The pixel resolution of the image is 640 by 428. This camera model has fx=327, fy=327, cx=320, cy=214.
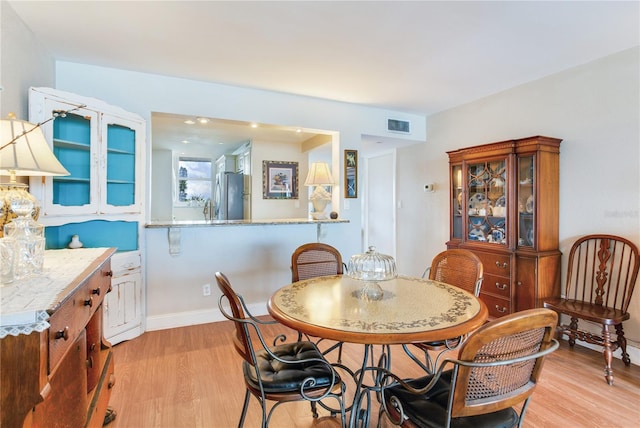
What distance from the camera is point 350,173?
4031 mm

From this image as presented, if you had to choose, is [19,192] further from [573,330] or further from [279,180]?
[279,180]

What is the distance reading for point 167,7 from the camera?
81.4 inches

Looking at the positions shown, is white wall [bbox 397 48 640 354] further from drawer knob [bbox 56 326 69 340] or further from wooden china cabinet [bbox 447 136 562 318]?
Answer: drawer knob [bbox 56 326 69 340]

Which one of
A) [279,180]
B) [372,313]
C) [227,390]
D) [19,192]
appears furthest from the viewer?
[279,180]

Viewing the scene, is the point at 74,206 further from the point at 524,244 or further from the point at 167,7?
the point at 524,244

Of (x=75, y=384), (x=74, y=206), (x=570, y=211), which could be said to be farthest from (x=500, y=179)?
(x=74, y=206)

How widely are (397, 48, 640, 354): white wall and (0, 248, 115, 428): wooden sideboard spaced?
3.66 meters


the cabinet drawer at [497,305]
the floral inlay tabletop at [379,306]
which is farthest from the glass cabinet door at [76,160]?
the cabinet drawer at [497,305]

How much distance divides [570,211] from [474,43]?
1783mm

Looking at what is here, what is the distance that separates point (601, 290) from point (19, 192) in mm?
4076

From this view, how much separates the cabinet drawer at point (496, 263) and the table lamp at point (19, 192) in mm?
3443

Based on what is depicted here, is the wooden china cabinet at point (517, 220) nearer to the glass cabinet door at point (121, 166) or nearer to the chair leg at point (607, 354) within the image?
the chair leg at point (607, 354)

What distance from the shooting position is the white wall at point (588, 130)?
2.61 meters

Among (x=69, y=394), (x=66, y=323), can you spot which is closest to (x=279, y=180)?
(x=69, y=394)
